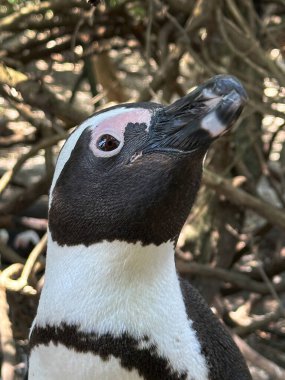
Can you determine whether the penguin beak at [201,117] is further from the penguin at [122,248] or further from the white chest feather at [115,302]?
the white chest feather at [115,302]

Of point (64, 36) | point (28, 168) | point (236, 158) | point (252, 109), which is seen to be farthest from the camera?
point (28, 168)

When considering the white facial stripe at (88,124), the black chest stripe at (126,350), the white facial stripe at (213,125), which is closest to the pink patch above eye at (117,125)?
the white facial stripe at (88,124)

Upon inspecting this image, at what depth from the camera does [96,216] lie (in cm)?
94

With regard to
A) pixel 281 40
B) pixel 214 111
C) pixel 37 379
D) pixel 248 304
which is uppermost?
pixel 281 40

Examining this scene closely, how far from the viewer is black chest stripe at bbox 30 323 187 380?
94 cm

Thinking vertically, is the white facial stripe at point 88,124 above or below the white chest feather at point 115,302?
above

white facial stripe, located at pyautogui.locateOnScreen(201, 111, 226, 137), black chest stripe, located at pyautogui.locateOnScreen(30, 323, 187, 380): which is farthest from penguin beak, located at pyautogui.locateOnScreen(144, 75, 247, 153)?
black chest stripe, located at pyautogui.locateOnScreen(30, 323, 187, 380)

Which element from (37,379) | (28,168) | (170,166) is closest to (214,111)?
(170,166)

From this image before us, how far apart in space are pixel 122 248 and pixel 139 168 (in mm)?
100

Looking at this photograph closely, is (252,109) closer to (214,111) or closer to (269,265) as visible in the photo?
(269,265)

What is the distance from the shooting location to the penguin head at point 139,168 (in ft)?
2.84

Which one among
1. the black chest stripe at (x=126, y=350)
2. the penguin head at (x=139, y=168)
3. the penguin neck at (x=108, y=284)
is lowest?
the black chest stripe at (x=126, y=350)

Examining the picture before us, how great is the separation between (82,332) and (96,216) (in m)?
0.14

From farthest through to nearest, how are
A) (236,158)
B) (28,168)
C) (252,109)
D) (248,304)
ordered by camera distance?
(28,168) < (248,304) < (236,158) < (252,109)
